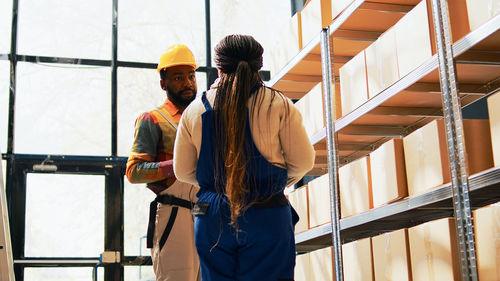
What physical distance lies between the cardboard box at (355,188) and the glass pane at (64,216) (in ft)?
8.70

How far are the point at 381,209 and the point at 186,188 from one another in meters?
0.94

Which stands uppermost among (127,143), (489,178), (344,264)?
(127,143)

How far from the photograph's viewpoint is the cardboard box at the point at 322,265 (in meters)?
3.44

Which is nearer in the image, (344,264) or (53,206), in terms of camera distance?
(344,264)

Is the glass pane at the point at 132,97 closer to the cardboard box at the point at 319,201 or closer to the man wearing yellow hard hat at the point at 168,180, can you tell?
the cardboard box at the point at 319,201

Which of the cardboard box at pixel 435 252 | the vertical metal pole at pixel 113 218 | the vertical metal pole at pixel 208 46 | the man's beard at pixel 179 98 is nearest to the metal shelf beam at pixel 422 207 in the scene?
the cardboard box at pixel 435 252

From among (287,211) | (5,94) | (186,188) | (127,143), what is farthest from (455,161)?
(5,94)

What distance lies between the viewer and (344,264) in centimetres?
326

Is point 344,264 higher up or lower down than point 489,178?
lower down

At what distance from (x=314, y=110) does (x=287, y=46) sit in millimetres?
649

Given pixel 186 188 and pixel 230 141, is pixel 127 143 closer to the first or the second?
pixel 186 188

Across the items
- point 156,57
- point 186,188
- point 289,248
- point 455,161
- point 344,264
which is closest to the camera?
point 289,248

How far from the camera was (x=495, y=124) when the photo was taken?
2174 mm

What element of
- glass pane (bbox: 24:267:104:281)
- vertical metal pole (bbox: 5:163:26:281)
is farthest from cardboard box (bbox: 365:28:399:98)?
vertical metal pole (bbox: 5:163:26:281)
